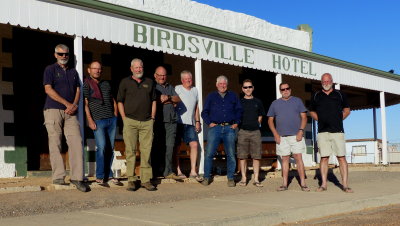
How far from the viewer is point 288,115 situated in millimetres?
8984

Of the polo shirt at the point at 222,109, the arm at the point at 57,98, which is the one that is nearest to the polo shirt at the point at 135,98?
the arm at the point at 57,98

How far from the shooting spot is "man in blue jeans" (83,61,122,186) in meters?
7.77

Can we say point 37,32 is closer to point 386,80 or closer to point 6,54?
point 6,54

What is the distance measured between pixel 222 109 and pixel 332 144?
6.31 feet

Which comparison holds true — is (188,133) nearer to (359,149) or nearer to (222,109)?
(222,109)

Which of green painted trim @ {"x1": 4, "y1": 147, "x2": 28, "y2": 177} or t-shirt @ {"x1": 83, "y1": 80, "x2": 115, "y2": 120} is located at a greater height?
t-shirt @ {"x1": 83, "y1": 80, "x2": 115, "y2": 120}

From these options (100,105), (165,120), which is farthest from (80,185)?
(165,120)

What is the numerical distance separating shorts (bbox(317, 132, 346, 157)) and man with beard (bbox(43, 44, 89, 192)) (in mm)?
3943

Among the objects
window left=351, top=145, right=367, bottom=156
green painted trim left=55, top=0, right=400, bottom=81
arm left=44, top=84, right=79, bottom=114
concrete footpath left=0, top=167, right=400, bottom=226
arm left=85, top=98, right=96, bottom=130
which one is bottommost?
concrete footpath left=0, top=167, right=400, bottom=226

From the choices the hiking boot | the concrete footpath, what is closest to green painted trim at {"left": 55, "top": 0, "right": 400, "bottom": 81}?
the hiking boot

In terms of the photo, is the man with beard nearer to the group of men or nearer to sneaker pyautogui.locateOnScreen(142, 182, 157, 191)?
the group of men

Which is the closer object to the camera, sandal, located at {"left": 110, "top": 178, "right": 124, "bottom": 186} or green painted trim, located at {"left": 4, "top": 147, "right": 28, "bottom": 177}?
sandal, located at {"left": 110, "top": 178, "right": 124, "bottom": 186}

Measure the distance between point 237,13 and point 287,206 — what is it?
9.79 meters

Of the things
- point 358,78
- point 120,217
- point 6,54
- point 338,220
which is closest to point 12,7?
point 6,54
